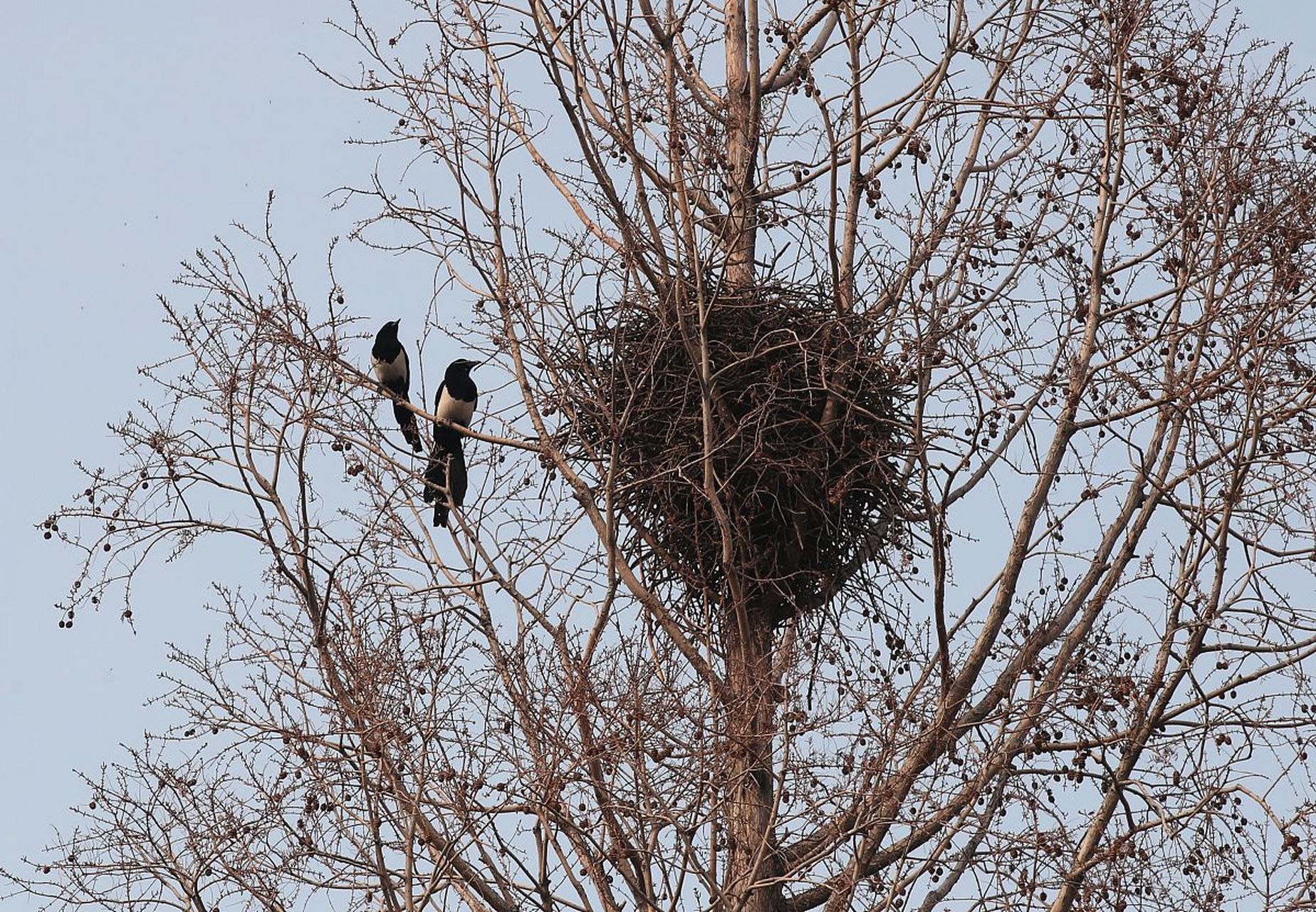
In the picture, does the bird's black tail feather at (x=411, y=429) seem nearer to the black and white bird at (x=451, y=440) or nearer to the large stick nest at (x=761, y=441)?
the black and white bird at (x=451, y=440)

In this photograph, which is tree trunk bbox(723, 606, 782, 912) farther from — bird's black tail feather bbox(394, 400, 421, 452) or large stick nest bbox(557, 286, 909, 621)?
bird's black tail feather bbox(394, 400, 421, 452)

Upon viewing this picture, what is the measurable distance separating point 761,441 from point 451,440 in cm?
220

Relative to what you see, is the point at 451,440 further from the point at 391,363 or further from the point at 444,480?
the point at 391,363

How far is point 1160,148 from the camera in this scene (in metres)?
8.99

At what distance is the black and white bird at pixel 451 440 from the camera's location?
31.9ft

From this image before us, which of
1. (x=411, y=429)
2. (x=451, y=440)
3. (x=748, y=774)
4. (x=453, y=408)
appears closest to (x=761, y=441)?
(x=748, y=774)

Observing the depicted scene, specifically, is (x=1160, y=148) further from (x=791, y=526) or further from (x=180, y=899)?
(x=180, y=899)

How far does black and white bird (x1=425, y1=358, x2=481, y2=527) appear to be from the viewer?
9.73 meters

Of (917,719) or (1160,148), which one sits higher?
(1160,148)

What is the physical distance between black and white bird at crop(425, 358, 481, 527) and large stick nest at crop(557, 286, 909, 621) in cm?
81

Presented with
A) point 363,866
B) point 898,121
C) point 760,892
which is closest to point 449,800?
point 363,866

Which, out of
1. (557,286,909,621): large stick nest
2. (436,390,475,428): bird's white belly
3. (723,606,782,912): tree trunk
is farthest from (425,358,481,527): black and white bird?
(723,606,782,912): tree trunk

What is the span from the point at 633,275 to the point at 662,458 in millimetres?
837

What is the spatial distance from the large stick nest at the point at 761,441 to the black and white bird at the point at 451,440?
0.81 m
